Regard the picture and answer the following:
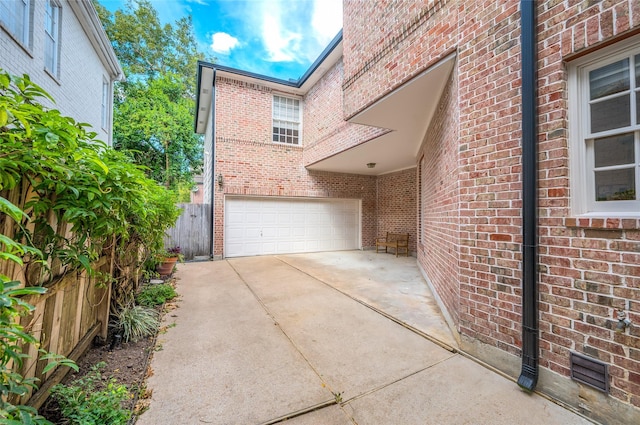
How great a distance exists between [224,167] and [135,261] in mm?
5039

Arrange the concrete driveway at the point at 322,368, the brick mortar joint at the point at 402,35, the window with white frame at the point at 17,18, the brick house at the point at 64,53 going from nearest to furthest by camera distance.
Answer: the concrete driveway at the point at 322,368
the brick mortar joint at the point at 402,35
the window with white frame at the point at 17,18
the brick house at the point at 64,53

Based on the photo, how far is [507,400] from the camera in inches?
79.7

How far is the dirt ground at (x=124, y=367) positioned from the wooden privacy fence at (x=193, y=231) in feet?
Result: 18.1

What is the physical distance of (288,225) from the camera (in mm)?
9352

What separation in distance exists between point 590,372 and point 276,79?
9.29 meters

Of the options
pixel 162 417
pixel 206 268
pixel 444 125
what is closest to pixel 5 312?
pixel 162 417

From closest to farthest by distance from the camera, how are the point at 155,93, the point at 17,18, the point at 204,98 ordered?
the point at 17,18 → the point at 204,98 → the point at 155,93

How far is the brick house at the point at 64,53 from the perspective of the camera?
171 inches

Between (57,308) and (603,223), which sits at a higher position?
(603,223)

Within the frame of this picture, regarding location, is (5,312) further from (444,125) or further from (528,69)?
(444,125)

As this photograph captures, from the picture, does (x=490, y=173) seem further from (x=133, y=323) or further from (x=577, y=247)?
(x=133, y=323)

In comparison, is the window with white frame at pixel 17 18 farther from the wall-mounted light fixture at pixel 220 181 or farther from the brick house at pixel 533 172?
the brick house at pixel 533 172

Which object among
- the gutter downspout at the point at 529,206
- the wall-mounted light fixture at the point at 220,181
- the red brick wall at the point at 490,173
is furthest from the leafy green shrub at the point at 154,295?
the gutter downspout at the point at 529,206

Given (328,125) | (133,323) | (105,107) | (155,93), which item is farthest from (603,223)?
(155,93)
